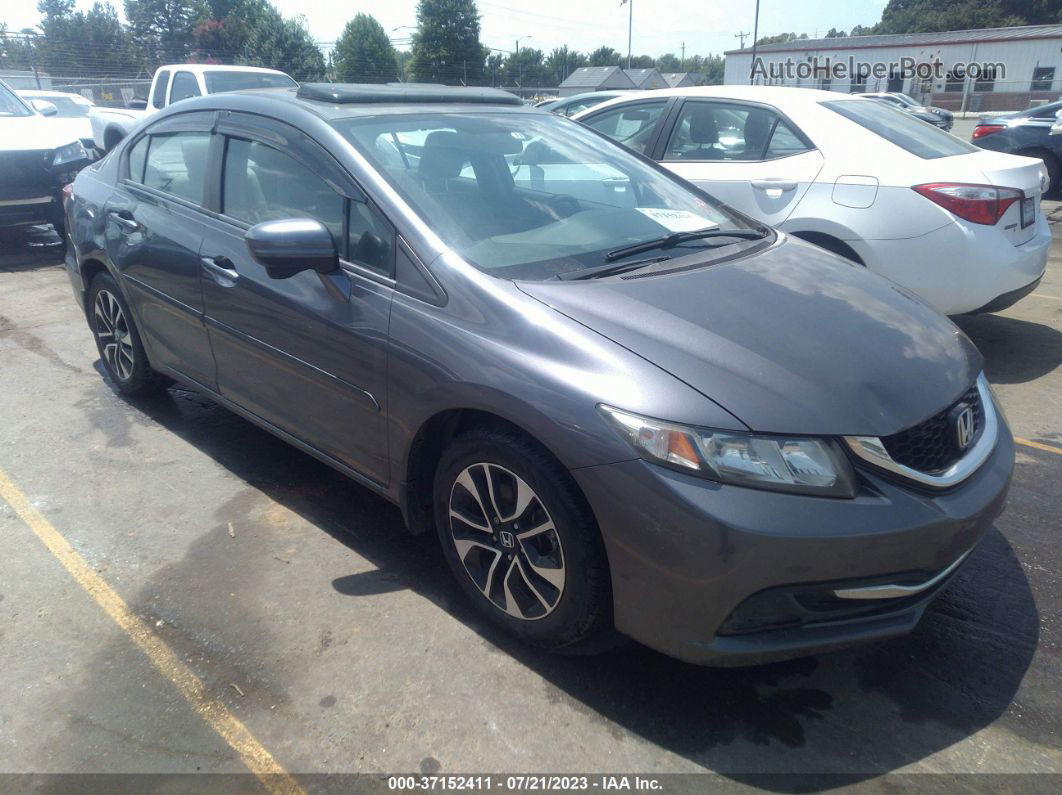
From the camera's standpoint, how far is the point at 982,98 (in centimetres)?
5131

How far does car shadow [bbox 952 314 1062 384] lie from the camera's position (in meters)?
5.20

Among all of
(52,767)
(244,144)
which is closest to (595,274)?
(244,144)

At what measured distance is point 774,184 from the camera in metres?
5.34

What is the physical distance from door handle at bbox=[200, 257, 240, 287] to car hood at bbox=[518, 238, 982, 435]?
1441mm

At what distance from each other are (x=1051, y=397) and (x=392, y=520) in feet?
12.6

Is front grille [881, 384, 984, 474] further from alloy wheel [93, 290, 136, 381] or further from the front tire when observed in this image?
→ alloy wheel [93, 290, 136, 381]

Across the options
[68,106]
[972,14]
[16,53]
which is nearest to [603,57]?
[972,14]

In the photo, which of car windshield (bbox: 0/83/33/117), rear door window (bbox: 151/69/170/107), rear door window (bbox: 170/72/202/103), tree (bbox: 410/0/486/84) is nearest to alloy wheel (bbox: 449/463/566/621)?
car windshield (bbox: 0/83/33/117)

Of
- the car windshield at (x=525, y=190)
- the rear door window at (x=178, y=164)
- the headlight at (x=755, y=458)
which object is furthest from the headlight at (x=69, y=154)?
the headlight at (x=755, y=458)

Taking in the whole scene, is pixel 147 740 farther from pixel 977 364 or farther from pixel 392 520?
pixel 977 364

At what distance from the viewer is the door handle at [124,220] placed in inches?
162

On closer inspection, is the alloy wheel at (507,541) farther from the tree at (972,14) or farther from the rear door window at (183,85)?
the tree at (972,14)

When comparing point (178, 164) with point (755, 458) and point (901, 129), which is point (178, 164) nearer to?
point (755, 458)

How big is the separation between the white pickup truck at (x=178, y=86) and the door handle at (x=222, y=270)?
9476mm
